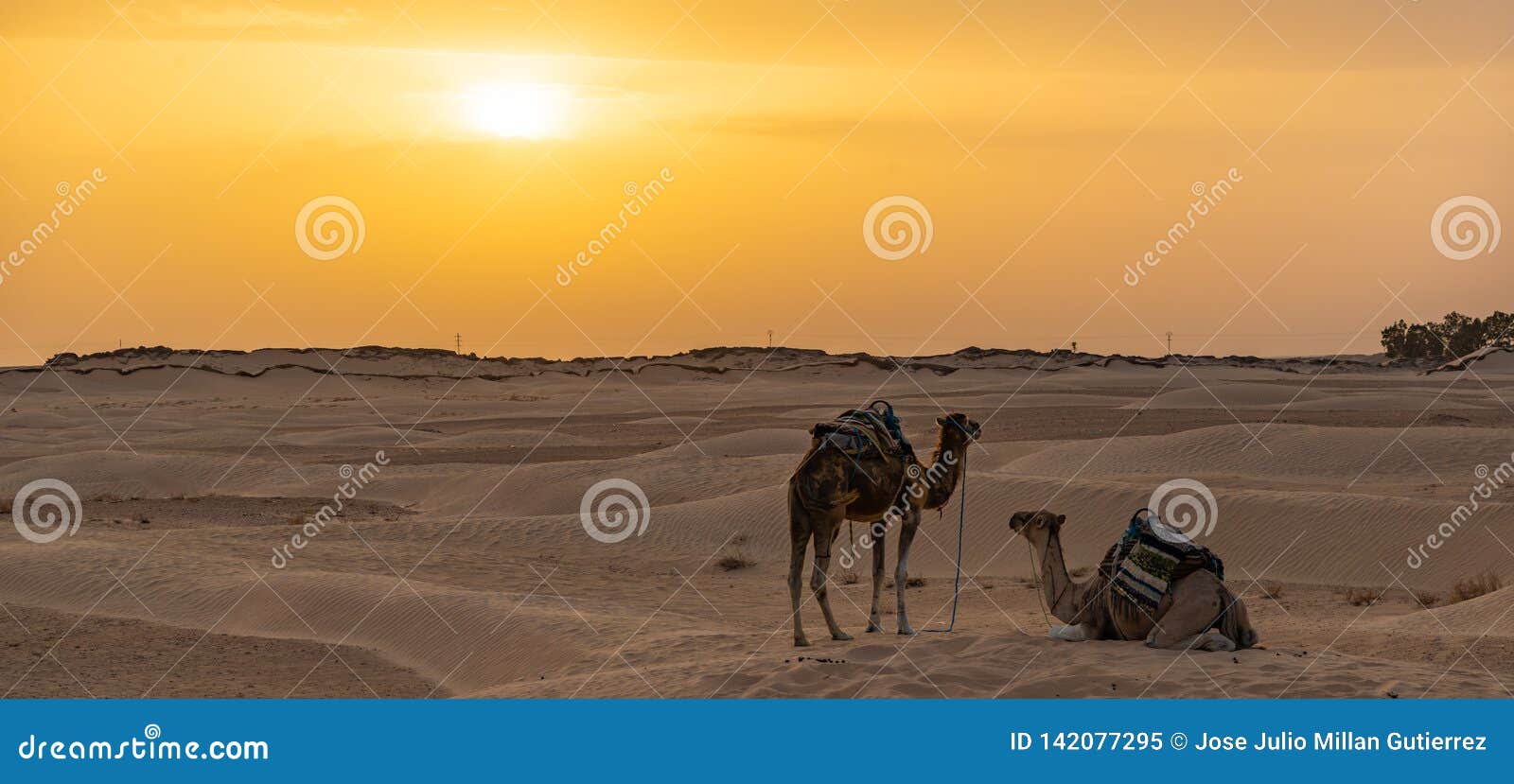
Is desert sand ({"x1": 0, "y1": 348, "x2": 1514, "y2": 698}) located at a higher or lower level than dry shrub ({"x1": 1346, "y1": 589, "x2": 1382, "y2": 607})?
higher

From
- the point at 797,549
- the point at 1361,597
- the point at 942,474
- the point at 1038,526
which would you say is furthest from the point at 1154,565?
the point at 1361,597

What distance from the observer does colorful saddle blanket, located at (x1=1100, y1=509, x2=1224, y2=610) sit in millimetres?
10945

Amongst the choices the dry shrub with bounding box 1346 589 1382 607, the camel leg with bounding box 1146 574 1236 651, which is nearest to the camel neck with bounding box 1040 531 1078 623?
the camel leg with bounding box 1146 574 1236 651

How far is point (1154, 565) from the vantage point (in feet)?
36.0

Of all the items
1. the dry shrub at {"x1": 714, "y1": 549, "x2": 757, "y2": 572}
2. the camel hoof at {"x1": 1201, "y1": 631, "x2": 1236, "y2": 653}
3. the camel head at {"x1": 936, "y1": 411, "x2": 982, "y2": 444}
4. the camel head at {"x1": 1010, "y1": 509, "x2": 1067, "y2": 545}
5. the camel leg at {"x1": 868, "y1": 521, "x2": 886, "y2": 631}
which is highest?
the dry shrub at {"x1": 714, "y1": 549, "x2": 757, "y2": 572}

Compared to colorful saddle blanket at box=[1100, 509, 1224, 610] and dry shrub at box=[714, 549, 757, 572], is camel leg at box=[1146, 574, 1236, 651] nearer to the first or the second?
colorful saddle blanket at box=[1100, 509, 1224, 610]

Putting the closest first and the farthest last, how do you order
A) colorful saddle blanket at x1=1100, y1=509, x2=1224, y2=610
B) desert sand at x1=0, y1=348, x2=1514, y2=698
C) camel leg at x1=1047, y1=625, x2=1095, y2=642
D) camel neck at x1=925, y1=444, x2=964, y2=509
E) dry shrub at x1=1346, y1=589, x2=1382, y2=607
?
colorful saddle blanket at x1=1100, y1=509, x2=1224, y2=610 < desert sand at x1=0, y1=348, x2=1514, y2=698 < camel leg at x1=1047, y1=625, x2=1095, y2=642 < camel neck at x1=925, y1=444, x2=964, y2=509 < dry shrub at x1=1346, y1=589, x2=1382, y2=607

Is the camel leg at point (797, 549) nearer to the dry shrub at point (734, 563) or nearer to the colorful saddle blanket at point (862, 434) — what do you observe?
Result: the colorful saddle blanket at point (862, 434)

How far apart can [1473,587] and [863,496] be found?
877 centimetres

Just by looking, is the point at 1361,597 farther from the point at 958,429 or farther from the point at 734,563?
the point at 734,563

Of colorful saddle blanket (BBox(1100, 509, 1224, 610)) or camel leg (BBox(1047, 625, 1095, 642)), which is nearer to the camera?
colorful saddle blanket (BBox(1100, 509, 1224, 610))

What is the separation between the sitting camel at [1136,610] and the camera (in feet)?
35.5

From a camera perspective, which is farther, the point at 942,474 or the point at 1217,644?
the point at 942,474

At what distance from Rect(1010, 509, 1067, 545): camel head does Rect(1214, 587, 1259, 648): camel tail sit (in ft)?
4.54
